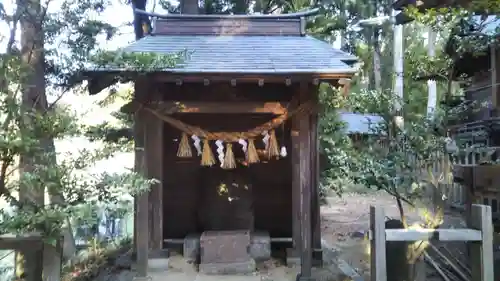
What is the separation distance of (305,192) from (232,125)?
2.34 meters

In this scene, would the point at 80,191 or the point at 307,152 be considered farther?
the point at 307,152

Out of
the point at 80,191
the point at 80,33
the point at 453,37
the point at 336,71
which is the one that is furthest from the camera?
the point at 80,33

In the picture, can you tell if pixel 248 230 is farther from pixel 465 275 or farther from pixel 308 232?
pixel 465 275

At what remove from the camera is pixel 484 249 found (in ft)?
14.0

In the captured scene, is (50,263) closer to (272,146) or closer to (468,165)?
(272,146)

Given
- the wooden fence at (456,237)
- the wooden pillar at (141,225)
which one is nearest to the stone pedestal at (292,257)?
the wooden pillar at (141,225)

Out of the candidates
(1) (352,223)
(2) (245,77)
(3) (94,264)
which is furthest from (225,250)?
(1) (352,223)

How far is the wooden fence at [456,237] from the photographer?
4.28 m

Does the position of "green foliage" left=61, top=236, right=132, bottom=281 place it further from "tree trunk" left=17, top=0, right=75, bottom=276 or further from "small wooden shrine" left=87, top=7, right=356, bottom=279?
"small wooden shrine" left=87, top=7, right=356, bottom=279

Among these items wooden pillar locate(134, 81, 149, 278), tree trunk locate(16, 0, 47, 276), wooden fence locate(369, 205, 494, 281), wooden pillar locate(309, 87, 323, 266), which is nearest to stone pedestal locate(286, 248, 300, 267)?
wooden pillar locate(309, 87, 323, 266)

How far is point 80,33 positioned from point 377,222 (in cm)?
602

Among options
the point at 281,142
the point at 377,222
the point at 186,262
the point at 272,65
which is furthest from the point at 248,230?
the point at 377,222

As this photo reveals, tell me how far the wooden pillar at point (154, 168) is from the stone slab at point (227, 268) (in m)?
0.84

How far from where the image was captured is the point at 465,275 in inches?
246
